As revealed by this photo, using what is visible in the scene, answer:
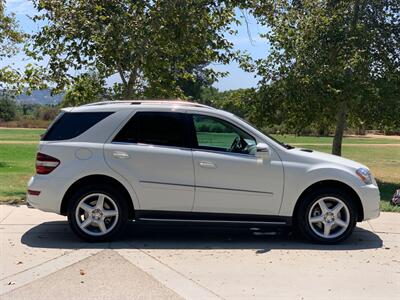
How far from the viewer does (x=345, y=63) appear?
47.2 feet

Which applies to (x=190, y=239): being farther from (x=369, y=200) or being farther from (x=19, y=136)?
(x=19, y=136)

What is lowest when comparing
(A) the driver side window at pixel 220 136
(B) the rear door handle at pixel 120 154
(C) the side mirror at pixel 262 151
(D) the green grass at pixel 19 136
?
(D) the green grass at pixel 19 136

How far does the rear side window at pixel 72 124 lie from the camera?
7.37 meters

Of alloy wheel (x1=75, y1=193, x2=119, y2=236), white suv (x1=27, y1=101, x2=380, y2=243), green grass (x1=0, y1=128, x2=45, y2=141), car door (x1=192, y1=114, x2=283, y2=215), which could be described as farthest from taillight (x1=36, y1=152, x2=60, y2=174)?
green grass (x1=0, y1=128, x2=45, y2=141)

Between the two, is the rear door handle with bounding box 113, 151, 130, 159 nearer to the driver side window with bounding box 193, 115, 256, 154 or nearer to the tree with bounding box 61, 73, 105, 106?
the driver side window with bounding box 193, 115, 256, 154

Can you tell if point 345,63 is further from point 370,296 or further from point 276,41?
point 370,296

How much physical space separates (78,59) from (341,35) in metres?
7.28

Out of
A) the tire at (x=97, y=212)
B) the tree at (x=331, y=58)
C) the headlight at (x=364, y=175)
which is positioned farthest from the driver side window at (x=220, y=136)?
the tree at (x=331, y=58)

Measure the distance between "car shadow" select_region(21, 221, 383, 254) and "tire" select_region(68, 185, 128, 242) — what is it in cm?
14

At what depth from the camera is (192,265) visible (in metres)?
6.30

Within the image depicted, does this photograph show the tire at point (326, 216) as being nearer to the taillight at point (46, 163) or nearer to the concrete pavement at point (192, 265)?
the concrete pavement at point (192, 265)

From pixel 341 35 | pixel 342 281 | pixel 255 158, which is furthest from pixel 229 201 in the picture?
pixel 341 35

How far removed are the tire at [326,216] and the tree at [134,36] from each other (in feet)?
15.7

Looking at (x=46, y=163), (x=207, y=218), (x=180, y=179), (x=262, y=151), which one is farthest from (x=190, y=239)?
(x=46, y=163)
